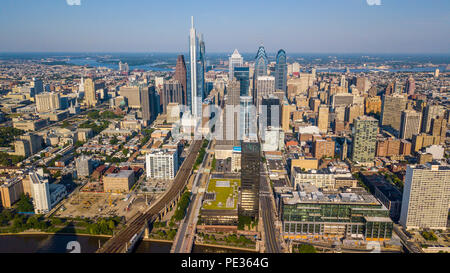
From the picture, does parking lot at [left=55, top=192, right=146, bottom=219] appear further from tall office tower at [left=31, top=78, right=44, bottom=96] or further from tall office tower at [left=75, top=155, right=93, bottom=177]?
tall office tower at [left=31, top=78, right=44, bottom=96]

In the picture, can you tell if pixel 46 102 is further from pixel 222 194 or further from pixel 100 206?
pixel 222 194

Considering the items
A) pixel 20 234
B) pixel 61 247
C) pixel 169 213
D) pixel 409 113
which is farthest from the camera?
pixel 409 113

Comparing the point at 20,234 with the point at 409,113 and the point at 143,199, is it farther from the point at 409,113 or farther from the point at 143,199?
the point at 409,113

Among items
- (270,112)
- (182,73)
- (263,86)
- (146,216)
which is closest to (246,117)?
(270,112)

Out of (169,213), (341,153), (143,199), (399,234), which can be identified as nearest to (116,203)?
(143,199)

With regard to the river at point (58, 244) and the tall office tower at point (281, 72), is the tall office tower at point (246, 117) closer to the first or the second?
the river at point (58, 244)

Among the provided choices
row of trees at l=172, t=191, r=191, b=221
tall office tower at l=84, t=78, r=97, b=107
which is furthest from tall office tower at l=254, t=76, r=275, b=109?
Result: tall office tower at l=84, t=78, r=97, b=107
